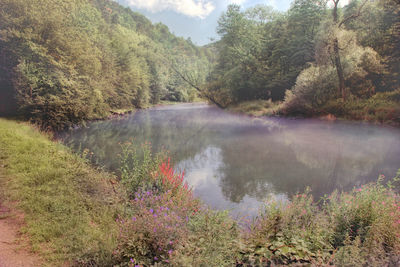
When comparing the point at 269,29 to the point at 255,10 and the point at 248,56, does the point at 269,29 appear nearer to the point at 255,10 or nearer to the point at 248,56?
the point at 255,10

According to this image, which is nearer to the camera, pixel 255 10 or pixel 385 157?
pixel 385 157

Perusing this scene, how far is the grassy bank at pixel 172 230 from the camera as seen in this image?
2809 mm

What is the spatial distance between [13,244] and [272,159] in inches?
370

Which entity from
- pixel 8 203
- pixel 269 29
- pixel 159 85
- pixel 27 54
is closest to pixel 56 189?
pixel 8 203

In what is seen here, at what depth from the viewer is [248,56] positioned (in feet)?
102

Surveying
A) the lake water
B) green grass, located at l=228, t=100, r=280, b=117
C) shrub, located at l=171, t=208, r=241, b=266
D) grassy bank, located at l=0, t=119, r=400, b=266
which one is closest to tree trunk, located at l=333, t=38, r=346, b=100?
the lake water

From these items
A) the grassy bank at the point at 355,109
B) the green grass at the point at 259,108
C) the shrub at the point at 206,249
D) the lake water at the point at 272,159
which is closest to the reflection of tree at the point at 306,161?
the lake water at the point at 272,159

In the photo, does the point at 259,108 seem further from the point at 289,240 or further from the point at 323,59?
the point at 289,240

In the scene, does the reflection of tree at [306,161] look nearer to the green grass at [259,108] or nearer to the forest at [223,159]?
the forest at [223,159]

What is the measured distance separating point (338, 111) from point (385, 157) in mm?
11466

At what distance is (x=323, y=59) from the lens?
19.9 meters

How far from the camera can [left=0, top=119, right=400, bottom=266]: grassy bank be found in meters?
2.81

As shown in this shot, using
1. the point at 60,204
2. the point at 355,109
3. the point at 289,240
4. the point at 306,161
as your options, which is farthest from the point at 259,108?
the point at 60,204

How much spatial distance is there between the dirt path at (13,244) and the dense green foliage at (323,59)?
20.4m
